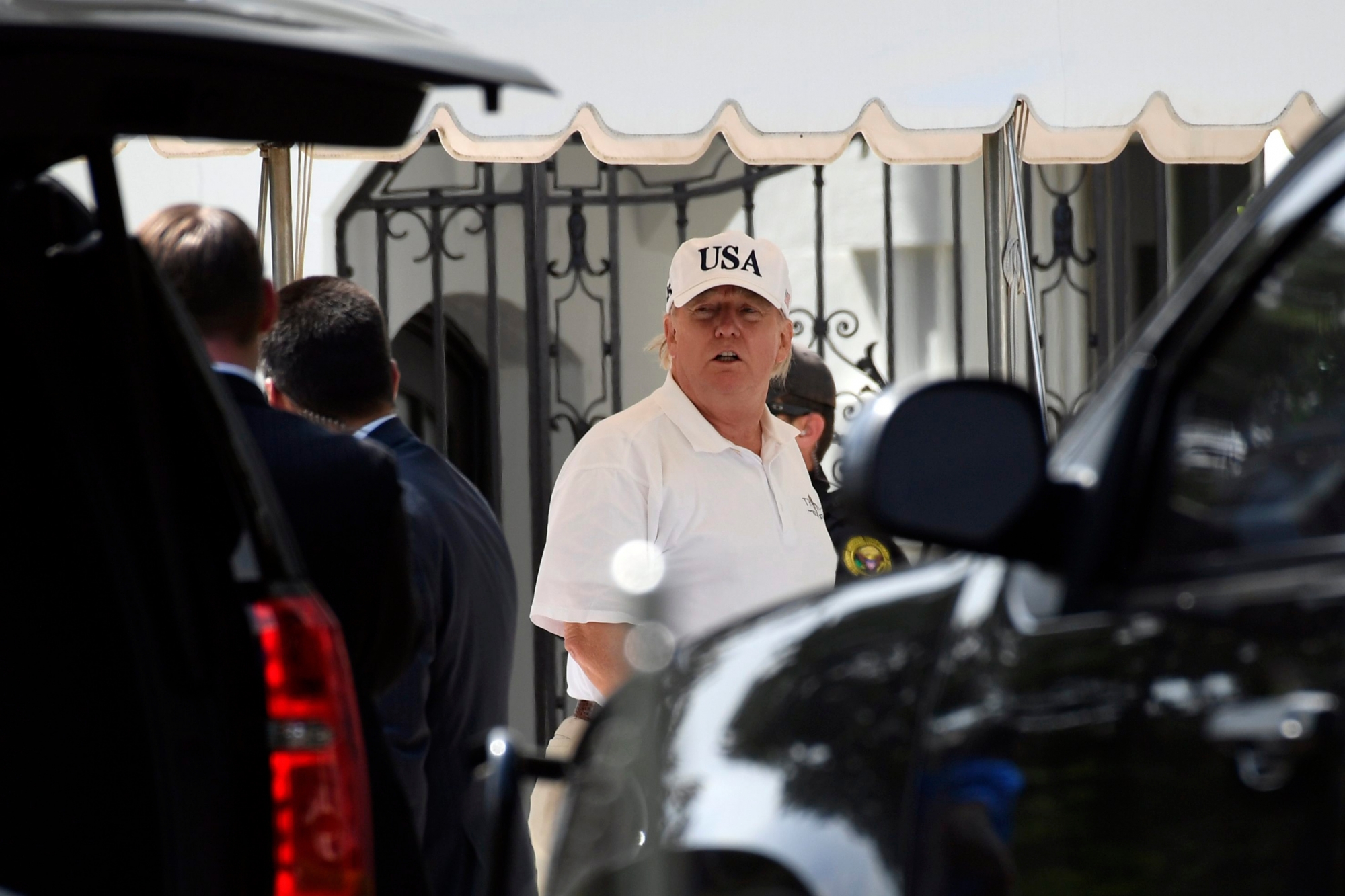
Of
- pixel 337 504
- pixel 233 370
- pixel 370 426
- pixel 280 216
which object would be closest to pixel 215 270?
pixel 233 370

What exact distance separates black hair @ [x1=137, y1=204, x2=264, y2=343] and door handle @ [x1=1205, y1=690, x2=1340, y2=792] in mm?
1805

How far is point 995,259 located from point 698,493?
5.09 ft

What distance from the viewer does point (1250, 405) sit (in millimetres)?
1589

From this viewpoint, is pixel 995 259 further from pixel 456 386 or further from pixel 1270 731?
pixel 456 386

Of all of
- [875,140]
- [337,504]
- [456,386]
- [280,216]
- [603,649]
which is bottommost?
[456,386]

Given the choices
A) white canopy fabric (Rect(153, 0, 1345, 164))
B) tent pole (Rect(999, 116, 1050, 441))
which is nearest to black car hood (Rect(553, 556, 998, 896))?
white canopy fabric (Rect(153, 0, 1345, 164))

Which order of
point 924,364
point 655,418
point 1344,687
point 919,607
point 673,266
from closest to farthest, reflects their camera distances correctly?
point 1344,687
point 919,607
point 655,418
point 673,266
point 924,364

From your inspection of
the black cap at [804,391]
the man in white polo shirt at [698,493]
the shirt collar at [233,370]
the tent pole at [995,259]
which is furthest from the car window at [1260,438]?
the black cap at [804,391]

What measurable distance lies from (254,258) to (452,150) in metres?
1.70

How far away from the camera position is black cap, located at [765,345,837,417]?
5.19m

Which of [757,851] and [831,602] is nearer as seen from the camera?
[757,851]

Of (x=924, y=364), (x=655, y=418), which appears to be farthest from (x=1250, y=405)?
(x=924, y=364)

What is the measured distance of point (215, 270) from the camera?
2.73 meters

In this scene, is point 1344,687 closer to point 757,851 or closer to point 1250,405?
point 1250,405
